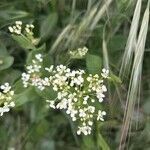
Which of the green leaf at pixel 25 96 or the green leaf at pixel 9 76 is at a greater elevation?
the green leaf at pixel 25 96

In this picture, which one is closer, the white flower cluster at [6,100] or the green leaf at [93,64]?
the white flower cluster at [6,100]

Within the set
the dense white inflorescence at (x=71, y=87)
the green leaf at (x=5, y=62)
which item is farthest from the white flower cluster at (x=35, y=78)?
the green leaf at (x=5, y=62)

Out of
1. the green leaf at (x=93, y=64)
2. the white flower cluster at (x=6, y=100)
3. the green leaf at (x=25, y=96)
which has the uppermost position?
the green leaf at (x=93, y=64)

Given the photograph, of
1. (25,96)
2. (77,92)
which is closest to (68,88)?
(77,92)

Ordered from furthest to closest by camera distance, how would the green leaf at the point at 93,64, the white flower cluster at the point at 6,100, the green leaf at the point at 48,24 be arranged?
the green leaf at the point at 48,24
the green leaf at the point at 93,64
the white flower cluster at the point at 6,100

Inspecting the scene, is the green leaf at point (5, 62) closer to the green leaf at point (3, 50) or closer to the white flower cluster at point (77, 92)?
the green leaf at point (3, 50)

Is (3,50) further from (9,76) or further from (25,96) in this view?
(25,96)


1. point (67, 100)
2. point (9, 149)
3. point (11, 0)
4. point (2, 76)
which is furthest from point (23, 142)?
point (11, 0)

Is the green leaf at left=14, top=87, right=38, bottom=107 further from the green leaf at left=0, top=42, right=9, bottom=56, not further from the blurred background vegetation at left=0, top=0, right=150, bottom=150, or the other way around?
the green leaf at left=0, top=42, right=9, bottom=56
